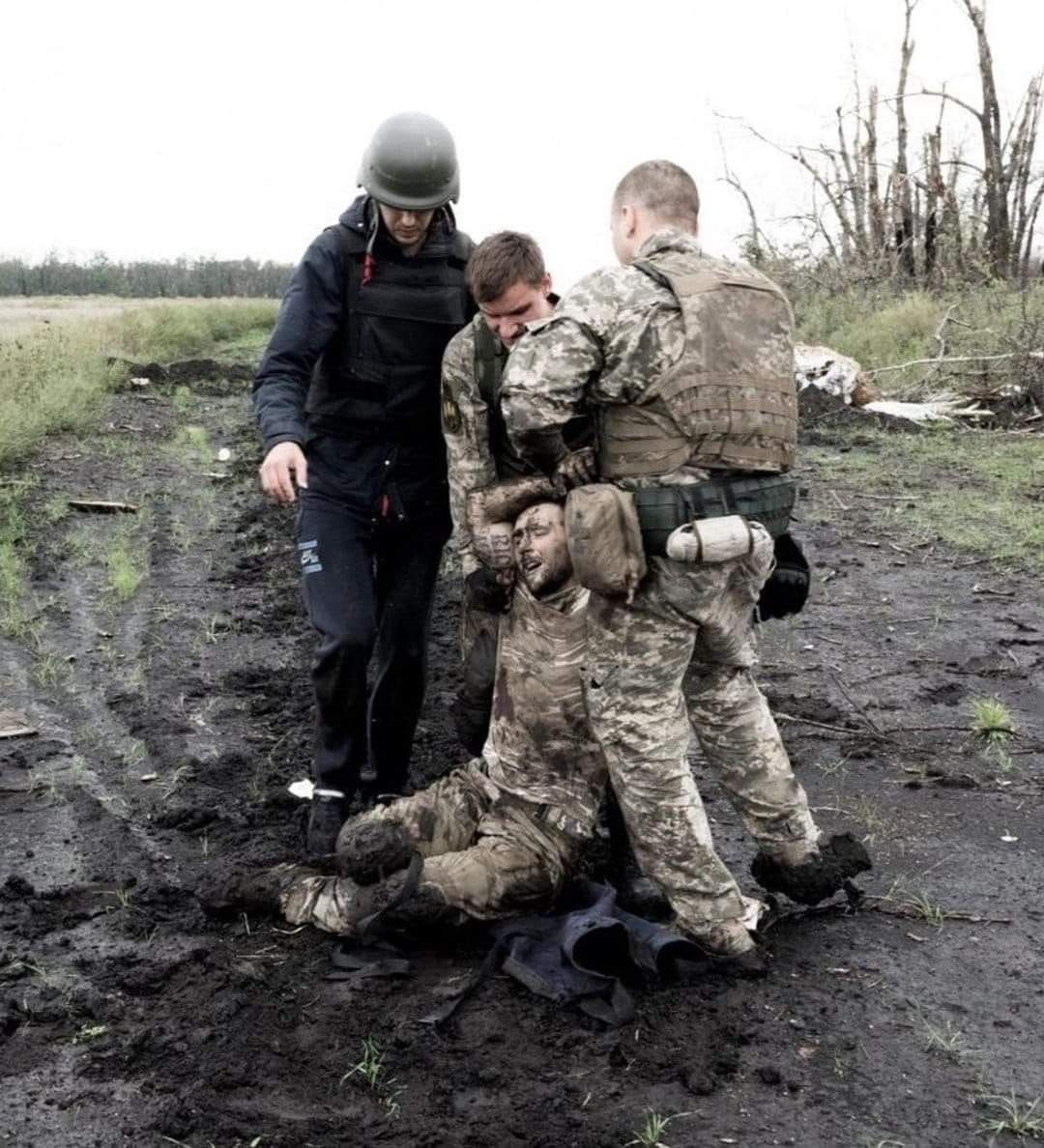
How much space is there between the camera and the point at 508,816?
148 inches

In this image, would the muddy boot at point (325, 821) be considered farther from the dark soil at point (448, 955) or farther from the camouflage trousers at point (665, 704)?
the camouflage trousers at point (665, 704)

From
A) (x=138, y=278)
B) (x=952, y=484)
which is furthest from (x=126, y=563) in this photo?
(x=138, y=278)

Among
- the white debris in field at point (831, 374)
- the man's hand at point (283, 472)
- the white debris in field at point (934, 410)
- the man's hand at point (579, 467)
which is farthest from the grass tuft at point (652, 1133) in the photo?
the white debris in field at point (831, 374)

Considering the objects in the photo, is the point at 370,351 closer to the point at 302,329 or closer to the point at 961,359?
the point at 302,329

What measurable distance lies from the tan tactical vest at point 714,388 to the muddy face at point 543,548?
20cm

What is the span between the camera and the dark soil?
9.36 ft

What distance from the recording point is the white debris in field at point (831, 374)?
1351 cm

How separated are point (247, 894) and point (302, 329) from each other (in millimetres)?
1697

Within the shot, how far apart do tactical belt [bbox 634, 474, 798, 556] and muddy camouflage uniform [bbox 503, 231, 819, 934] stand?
0.16 ft

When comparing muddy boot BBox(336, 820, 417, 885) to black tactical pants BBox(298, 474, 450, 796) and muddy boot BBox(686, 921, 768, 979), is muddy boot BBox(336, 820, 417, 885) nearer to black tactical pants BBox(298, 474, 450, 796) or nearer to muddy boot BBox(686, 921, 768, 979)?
black tactical pants BBox(298, 474, 450, 796)

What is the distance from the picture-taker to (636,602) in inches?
132

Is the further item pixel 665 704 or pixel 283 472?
pixel 283 472

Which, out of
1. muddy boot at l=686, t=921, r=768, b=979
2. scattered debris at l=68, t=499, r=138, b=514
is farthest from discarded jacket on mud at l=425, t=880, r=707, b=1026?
scattered debris at l=68, t=499, r=138, b=514

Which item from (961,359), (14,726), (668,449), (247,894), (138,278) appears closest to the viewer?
(668,449)
